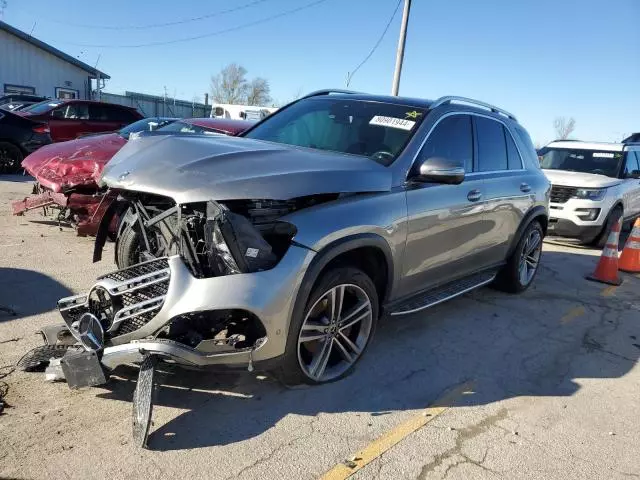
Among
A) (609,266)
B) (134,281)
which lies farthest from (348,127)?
(609,266)

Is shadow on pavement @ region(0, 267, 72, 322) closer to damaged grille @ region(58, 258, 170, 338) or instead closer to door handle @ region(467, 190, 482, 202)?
damaged grille @ region(58, 258, 170, 338)

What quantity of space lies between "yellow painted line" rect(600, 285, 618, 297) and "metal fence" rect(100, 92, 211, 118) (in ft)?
102

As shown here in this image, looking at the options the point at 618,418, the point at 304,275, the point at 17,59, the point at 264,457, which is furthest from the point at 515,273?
the point at 17,59

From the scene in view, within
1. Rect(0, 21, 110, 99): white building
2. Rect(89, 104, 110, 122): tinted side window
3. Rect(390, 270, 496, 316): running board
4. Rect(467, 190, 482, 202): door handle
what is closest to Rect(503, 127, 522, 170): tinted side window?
Rect(467, 190, 482, 202): door handle

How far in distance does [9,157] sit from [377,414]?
12.4 m

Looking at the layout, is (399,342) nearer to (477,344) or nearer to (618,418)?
(477,344)

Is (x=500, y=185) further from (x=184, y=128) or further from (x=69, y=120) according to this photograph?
(x=69, y=120)

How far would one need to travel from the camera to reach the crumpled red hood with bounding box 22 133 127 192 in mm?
6211

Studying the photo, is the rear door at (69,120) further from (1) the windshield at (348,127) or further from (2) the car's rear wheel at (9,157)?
(1) the windshield at (348,127)

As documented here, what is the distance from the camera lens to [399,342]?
4371 millimetres

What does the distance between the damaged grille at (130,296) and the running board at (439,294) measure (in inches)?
72.0

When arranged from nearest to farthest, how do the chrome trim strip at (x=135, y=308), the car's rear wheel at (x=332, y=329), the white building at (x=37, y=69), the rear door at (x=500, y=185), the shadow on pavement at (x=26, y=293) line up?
the chrome trim strip at (x=135, y=308), the car's rear wheel at (x=332, y=329), the shadow on pavement at (x=26, y=293), the rear door at (x=500, y=185), the white building at (x=37, y=69)

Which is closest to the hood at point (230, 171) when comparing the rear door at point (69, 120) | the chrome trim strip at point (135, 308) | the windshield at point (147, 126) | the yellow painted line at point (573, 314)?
the chrome trim strip at point (135, 308)

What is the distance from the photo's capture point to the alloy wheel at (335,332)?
131 inches
